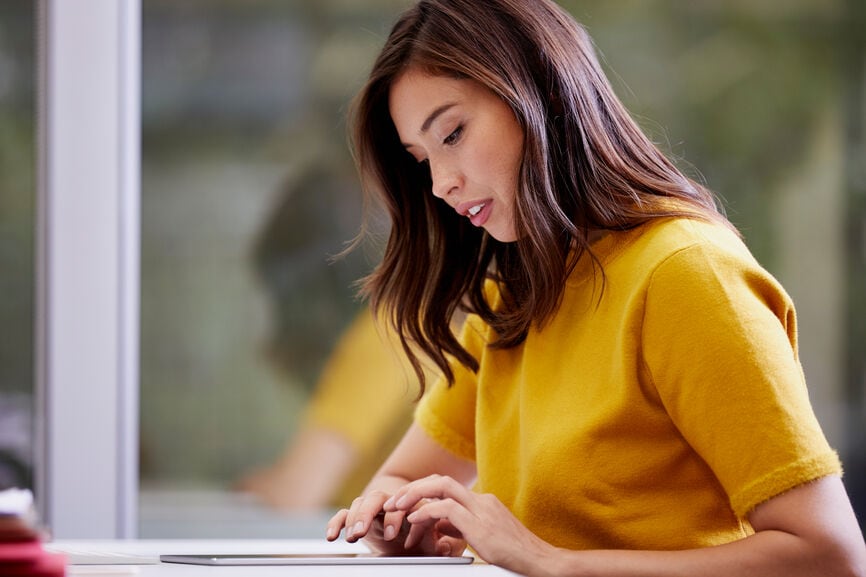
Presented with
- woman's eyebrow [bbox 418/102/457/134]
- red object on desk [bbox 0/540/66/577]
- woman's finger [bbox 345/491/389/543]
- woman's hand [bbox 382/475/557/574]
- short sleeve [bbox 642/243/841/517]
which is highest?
woman's eyebrow [bbox 418/102/457/134]

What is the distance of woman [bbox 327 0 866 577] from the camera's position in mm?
963

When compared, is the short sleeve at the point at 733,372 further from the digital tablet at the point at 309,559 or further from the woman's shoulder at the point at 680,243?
the digital tablet at the point at 309,559

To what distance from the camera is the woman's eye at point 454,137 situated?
4.04 feet

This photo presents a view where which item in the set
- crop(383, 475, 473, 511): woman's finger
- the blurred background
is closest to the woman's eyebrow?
crop(383, 475, 473, 511): woman's finger

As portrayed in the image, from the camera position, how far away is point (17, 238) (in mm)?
1930

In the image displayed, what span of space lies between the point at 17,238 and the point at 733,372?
58.5 inches

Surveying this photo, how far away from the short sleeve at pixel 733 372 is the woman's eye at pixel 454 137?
326 mm

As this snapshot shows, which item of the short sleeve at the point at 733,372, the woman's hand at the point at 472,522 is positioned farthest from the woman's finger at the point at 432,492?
the short sleeve at the point at 733,372

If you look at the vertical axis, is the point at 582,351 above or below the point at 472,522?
above

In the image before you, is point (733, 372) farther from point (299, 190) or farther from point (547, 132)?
point (299, 190)

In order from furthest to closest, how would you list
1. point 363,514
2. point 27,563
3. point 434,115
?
point 434,115
point 363,514
point 27,563

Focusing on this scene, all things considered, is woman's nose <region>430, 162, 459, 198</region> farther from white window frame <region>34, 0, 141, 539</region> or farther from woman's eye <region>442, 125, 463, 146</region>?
white window frame <region>34, 0, 141, 539</region>

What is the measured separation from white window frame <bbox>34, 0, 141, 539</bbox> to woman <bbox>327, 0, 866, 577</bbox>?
715 mm

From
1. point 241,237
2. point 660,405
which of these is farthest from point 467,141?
point 241,237
